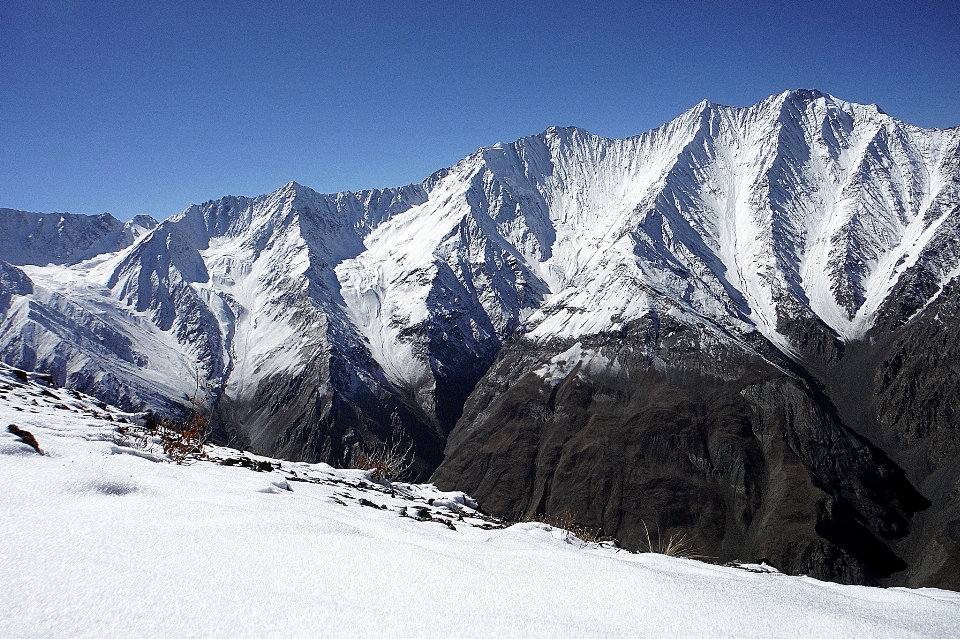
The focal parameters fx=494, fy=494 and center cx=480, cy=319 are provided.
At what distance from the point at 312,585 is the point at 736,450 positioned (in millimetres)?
98880

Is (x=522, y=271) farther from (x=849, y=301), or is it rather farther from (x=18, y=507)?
(x=18, y=507)

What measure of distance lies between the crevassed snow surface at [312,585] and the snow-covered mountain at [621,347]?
81.3 m

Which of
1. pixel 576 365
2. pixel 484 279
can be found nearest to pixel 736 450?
pixel 576 365

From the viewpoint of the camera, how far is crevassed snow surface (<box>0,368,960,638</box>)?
118 inches

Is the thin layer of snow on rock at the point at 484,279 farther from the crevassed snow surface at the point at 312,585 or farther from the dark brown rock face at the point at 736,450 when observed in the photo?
the crevassed snow surface at the point at 312,585

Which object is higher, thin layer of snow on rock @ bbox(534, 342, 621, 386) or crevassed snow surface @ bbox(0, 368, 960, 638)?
thin layer of snow on rock @ bbox(534, 342, 621, 386)

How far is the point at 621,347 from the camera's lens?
380 feet

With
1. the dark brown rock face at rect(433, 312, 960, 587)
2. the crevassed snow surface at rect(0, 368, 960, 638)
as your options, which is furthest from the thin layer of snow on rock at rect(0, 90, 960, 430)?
the crevassed snow surface at rect(0, 368, 960, 638)

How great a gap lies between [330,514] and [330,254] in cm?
20011

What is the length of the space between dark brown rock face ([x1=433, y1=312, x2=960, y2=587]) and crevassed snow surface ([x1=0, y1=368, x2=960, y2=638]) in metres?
70.6

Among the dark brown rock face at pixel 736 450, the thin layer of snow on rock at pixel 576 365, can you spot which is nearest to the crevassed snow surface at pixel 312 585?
the dark brown rock face at pixel 736 450

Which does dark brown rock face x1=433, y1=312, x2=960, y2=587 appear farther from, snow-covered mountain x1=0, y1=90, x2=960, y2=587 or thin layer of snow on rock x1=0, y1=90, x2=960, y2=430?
thin layer of snow on rock x1=0, y1=90, x2=960, y2=430

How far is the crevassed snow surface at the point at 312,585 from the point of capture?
299cm

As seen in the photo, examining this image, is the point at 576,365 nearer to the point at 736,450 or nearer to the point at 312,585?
the point at 736,450
